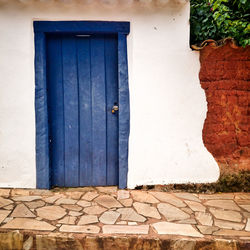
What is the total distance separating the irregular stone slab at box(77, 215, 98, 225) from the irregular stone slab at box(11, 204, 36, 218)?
60cm

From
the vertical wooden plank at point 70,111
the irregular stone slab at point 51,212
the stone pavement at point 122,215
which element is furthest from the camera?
the vertical wooden plank at point 70,111

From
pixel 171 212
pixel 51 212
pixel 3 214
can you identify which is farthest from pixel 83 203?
pixel 171 212

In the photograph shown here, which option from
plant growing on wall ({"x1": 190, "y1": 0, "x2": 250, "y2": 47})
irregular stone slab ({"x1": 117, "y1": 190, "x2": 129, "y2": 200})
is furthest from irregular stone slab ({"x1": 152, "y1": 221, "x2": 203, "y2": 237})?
plant growing on wall ({"x1": 190, "y1": 0, "x2": 250, "y2": 47})

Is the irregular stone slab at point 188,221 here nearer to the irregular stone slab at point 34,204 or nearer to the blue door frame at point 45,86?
the blue door frame at point 45,86

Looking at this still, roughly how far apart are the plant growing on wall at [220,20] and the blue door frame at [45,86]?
4.01ft

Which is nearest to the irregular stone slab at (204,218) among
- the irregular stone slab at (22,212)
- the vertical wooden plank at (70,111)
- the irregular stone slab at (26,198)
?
the vertical wooden plank at (70,111)

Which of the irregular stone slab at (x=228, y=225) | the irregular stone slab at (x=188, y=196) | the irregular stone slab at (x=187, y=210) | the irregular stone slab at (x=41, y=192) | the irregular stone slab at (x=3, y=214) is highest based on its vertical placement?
the irregular stone slab at (x=41, y=192)

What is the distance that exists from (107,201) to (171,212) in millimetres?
890

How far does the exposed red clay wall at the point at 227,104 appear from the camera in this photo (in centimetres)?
388

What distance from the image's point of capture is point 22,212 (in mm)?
3199

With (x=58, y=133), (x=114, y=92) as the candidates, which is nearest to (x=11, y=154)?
(x=58, y=133)

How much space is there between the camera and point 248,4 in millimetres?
3586

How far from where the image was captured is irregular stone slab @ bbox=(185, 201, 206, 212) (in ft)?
11.1

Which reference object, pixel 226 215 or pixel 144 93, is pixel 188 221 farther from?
pixel 144 93
